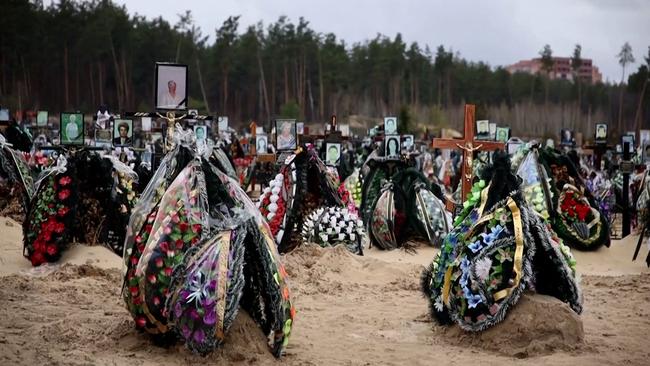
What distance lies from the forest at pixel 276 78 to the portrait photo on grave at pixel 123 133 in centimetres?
2115

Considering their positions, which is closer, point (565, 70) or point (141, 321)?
point (141, 321)

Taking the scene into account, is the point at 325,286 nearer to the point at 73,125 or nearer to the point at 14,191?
the point at 73,125

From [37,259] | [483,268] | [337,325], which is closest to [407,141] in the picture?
[37,259]

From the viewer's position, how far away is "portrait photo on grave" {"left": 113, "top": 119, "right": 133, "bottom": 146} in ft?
62.6

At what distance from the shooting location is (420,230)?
15.8 meters

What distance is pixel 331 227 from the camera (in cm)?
1368

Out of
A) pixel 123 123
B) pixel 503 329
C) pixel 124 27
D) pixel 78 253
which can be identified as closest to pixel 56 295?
pixel 78 253

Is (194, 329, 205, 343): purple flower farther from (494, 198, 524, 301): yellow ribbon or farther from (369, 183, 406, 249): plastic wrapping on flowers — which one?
(369, 183, 406, 249): plastic wrapping on flowers

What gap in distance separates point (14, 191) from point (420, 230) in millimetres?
8208

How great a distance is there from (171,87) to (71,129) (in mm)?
4641

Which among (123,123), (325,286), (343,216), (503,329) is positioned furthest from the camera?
(123,123)

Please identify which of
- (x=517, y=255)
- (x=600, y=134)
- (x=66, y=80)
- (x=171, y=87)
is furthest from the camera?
(x=66, y=80)

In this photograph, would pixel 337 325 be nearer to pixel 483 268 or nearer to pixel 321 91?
pixel 483 268

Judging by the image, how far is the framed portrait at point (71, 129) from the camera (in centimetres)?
1273
